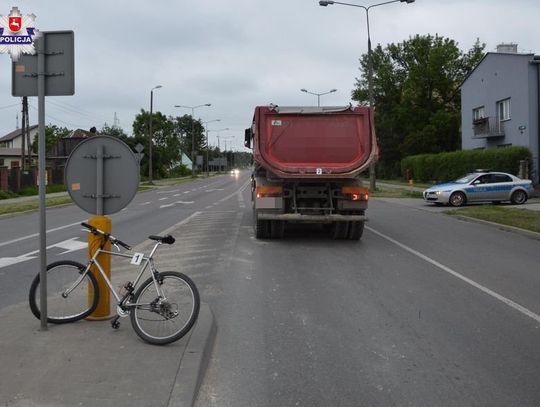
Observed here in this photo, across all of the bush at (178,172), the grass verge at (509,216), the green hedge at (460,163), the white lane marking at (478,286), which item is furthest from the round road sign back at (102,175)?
the bush at (178,172)

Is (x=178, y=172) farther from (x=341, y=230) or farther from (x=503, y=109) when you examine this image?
(x=341, y=230)

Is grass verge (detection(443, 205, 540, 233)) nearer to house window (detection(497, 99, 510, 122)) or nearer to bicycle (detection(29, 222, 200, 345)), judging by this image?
bicycle (detection(29, 222, 200, 345))

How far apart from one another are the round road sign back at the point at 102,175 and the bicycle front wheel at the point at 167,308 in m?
0.96

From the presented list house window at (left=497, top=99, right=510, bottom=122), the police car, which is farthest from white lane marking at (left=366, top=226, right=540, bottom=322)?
house window at (left=497, top=99, right=510, bottom=122)

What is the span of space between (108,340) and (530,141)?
33979 millimetres

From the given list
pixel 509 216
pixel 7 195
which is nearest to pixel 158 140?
pixel 7 195

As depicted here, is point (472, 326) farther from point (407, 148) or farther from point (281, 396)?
point (407, 148)

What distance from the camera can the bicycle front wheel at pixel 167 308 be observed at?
4996mm

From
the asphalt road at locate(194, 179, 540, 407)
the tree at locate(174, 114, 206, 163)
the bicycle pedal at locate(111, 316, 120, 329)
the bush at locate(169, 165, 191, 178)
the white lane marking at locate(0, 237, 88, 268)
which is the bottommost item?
the asphalt road at locate(194, 179, 540, 407)

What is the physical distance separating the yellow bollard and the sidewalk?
0.13 metres

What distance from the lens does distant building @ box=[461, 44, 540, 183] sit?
111ft

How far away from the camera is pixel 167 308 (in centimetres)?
504

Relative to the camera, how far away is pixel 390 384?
13.9 feet

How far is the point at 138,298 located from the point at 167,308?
268 mm
